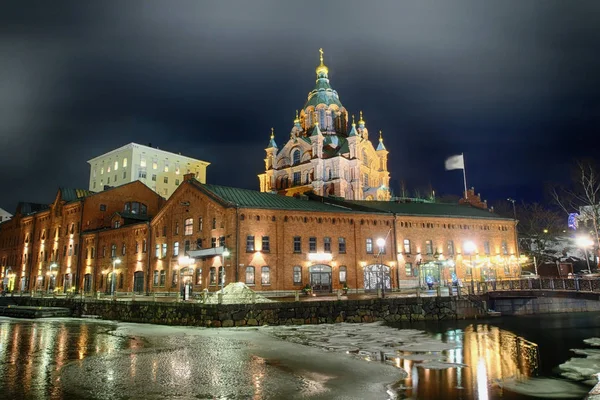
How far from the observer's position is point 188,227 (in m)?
49.9

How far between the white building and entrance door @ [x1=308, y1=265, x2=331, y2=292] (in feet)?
216

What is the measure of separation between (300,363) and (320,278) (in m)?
27.3

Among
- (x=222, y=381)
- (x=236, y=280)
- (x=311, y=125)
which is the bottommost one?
(x=222, y=381)

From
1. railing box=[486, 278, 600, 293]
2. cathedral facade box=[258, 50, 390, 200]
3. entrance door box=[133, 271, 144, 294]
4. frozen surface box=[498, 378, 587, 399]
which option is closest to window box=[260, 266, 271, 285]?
entrance door box=[133, 271, 144, 294]

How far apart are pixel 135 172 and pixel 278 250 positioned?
66438 millimetres

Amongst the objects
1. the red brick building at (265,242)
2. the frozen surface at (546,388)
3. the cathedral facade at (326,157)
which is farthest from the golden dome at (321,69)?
the frozen surface at (546,388)

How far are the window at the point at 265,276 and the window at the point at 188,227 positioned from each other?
384 inches

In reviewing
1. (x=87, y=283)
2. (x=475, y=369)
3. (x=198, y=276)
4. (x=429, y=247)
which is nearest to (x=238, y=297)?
(x=198, y=276)

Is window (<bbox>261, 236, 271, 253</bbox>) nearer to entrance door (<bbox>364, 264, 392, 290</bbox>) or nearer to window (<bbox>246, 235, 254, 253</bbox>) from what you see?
window (<bbox>246, 235, 254, 253</bbox>)

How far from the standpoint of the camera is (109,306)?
44.1 metres

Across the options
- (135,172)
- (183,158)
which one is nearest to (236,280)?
(135,172)

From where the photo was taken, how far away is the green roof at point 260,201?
46.1m

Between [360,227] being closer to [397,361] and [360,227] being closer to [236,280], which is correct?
[236,280]

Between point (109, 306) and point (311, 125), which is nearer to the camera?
point (109, 306)
